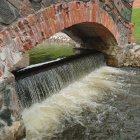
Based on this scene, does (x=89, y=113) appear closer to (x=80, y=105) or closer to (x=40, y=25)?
(x=80, y=105)

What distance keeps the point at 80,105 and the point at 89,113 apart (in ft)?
1.48

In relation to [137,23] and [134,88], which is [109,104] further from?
[137,23]

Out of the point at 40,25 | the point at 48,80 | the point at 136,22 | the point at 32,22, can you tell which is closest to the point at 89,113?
the point at 48,80

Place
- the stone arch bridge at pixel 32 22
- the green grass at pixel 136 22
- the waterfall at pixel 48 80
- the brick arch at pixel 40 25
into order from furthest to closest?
the green grass at pixel 136 22
the waterfall at pixel 48 80
the brick arch at pixel 40 25
the stone arch bridge at pixel 32 22

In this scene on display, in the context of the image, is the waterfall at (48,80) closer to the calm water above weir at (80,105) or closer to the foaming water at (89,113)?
the calm water above weir at (80,105)

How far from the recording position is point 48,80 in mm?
6555

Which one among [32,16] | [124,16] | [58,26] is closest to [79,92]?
[58,26]

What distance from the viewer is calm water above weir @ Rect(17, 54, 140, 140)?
497cm

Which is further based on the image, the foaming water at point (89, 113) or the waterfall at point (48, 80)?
the waterfall at point (48, 80)

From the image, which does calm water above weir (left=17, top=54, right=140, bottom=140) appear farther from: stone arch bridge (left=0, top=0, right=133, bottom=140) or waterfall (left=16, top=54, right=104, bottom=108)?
stone arch bridge (left=0, top=0, right=133, bottom=140)

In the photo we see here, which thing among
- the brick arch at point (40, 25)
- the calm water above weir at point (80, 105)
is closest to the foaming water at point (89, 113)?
the calm water above weir at point (80, 105)

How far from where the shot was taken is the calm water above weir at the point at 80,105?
4.97 metres

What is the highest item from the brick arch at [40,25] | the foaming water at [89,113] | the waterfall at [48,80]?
the brick arch at [40,25]

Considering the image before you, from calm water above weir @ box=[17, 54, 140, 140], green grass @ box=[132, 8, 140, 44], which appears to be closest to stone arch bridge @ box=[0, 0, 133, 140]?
calm water above weir @ box=[17, 54, 140, 140]
